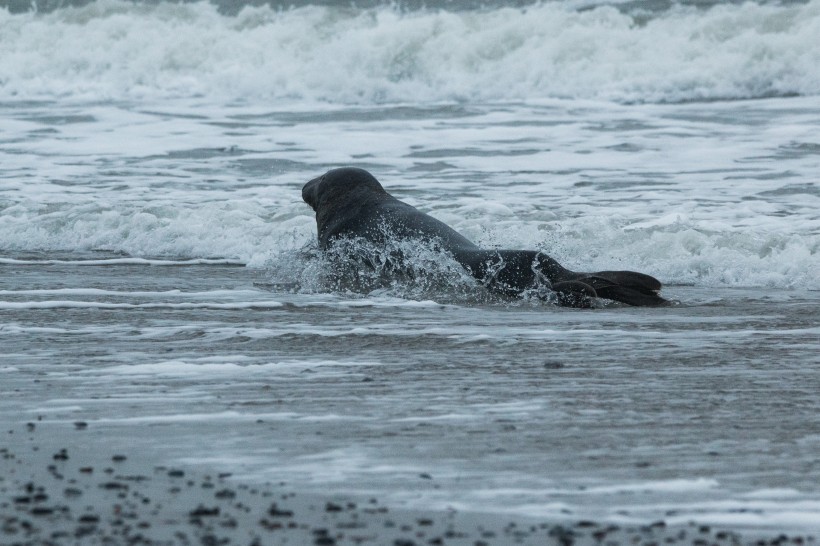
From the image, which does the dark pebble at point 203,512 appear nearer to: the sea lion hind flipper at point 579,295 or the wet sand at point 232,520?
the wet sand at point 232,520

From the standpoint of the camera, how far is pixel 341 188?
29.6 ft

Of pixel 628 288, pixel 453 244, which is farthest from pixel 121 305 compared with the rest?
pixel 628 288

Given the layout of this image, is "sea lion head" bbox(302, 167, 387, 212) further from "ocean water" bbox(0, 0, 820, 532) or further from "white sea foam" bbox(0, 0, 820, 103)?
"white sea foam" bbox(0, 0, 820, 103)

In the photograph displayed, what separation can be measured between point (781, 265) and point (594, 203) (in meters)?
2.59

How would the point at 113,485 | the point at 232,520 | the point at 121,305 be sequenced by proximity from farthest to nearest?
the point at 121,305 → the point at 113,485 → the point at 232,520

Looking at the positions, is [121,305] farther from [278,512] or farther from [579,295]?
[278,512]

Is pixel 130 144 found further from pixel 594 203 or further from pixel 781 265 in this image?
pixel 781 265

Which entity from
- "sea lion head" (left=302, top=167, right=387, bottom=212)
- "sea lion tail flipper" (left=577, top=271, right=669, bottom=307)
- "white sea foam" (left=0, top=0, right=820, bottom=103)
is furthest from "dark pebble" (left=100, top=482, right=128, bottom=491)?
"white sea foam" (left=0, top=0, right=820, bottom=103)

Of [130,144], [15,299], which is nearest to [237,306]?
[15,299]

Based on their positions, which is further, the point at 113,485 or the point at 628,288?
the point at 628,288

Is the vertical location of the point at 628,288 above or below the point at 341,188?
below

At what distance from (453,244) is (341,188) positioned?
142 centimetres

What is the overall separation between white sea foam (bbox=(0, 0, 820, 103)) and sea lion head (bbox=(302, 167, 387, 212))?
9128 mm

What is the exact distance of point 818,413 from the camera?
171 inches
